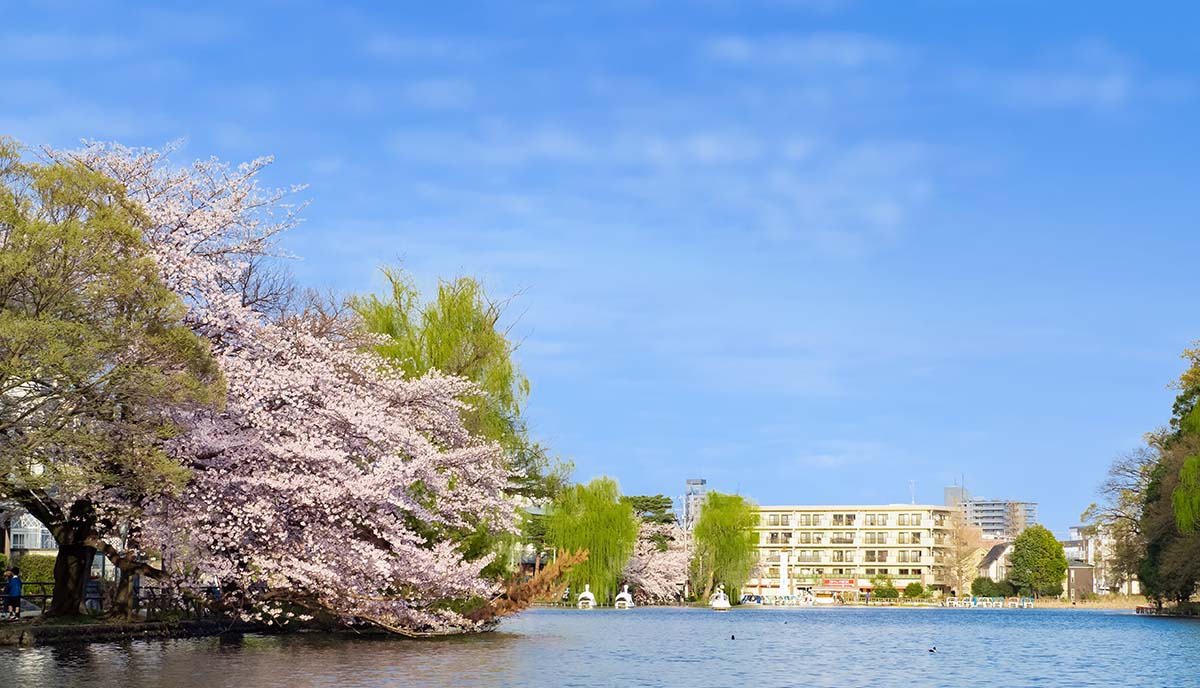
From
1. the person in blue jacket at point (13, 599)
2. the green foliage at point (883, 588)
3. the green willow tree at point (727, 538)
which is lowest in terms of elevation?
the green foliage at point (883, 588)

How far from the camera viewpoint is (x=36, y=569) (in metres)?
56.6

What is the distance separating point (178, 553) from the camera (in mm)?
34656

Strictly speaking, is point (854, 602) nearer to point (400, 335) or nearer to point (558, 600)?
point (558, 600)

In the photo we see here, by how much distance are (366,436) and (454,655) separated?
246 inches

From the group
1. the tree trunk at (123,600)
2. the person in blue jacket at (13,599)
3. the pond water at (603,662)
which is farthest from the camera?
the tree trunk at (123,600)

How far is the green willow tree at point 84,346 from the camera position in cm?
2903

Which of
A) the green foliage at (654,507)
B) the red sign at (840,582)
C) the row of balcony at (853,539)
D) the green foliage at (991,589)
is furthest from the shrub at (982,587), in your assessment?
the green foliage at (654,507)

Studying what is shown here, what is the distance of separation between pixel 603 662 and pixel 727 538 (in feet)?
253

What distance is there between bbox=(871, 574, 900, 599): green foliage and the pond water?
111 metres

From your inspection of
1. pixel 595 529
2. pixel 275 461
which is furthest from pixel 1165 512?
pixel 275 461

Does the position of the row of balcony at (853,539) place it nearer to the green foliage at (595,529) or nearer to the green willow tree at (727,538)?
the green willow tree at (727,538)

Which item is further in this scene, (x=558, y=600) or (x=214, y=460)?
(x=558, y=600)

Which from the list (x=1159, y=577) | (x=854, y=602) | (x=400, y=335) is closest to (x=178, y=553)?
(x=400, y=335)

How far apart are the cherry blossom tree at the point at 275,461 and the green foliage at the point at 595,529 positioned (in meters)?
50.6
